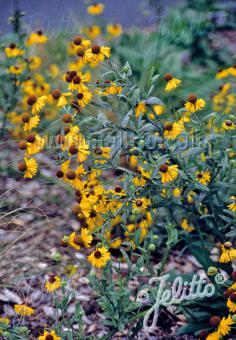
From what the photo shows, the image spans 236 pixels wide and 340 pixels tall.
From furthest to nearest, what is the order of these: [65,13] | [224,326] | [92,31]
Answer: [65,13] → [92,31] → [224,326]

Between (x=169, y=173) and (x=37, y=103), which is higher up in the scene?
(x=37, y=103)

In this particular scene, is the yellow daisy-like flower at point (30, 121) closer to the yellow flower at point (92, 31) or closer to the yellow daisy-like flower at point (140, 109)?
the yellow daisy-like flower at point (140, 109)

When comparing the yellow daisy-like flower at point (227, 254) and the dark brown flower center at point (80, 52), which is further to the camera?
the dark brown flower center at point (80, 52)

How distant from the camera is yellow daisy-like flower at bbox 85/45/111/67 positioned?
2.40 m

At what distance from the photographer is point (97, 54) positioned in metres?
2.43

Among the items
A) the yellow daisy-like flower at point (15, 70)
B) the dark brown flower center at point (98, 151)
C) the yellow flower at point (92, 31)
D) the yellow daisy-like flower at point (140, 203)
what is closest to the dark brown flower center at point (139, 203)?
the yellow daisy-like flower at point (140, 203)

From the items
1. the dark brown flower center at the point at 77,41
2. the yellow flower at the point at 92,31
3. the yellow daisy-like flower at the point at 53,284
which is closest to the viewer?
the yellow daisy-like flower at the point at 53,284

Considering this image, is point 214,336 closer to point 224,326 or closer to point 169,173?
point 224,326

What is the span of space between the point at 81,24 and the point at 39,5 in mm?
1036

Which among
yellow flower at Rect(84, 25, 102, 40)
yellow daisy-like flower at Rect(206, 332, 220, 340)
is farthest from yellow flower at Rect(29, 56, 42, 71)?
yellow daisy-like flower at Rect(206, 332, 220, 340)

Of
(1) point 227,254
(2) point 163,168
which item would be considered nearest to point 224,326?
(1) point 227,254

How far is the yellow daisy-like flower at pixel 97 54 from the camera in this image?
2404 millimetres

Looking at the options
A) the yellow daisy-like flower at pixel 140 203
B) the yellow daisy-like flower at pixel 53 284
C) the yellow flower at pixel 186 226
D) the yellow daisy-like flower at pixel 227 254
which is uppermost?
the yellow daisy-like flower at pixel 140 203

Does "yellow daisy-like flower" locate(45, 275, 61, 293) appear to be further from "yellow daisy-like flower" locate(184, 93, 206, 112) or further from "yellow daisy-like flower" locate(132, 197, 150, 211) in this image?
"yellow daisy-like flower" locate(184, 93, 206, 112)
